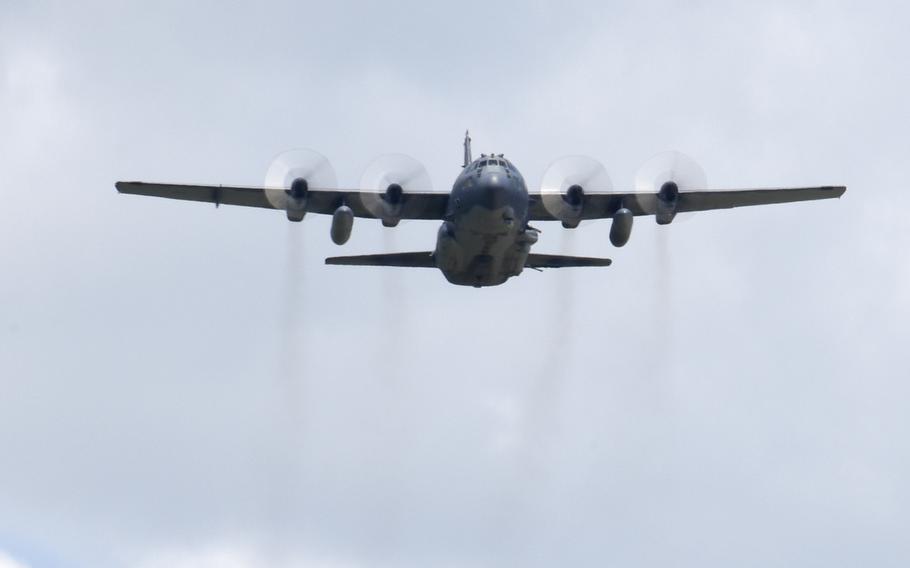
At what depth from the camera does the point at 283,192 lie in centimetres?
3634

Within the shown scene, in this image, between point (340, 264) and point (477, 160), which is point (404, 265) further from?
point (477, 160)

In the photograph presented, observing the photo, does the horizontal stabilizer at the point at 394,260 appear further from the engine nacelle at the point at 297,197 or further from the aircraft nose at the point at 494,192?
the aircraft nose at the point at 494,192

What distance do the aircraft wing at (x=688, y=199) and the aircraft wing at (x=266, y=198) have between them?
3151 millimetres

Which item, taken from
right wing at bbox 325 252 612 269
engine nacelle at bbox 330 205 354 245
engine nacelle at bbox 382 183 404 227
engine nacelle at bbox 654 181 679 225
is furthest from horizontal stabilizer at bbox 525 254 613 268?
engine nacelle at bbox 330 205 354 245

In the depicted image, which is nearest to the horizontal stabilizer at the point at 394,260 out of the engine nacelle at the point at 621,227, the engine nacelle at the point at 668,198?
the engine nacelle at the point at 621,227

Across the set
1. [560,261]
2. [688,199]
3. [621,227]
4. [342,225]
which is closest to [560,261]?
[560,261]

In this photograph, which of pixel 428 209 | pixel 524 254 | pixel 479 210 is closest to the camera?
pixel 479 210

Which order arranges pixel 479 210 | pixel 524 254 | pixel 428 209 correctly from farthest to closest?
pixel 428 209
pixel 524 254
pixel 479 210

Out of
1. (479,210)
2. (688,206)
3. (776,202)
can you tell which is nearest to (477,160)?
(479,210)

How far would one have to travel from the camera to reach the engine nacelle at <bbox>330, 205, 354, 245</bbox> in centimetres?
3434

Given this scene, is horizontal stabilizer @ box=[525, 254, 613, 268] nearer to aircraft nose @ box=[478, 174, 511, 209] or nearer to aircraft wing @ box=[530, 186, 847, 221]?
aircraft wing @ box=[530, 186, 847, 221]

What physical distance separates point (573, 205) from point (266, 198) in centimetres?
884

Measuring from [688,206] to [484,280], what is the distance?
273 inches

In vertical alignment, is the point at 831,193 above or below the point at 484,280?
above
